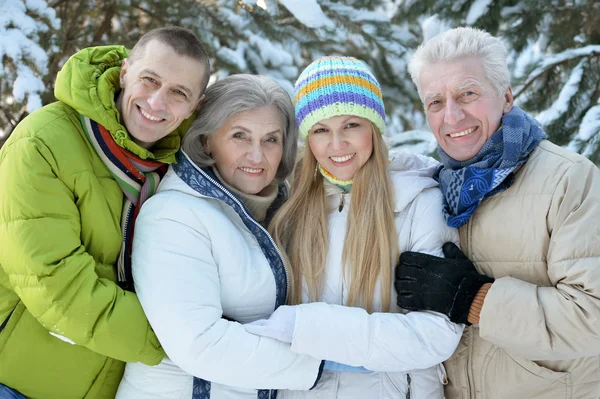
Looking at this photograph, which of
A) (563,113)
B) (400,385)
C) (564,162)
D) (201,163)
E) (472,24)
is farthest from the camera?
(472,24)

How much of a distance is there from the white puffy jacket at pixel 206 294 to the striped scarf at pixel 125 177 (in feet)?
0.24

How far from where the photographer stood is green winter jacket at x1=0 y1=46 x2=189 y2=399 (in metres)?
2.10

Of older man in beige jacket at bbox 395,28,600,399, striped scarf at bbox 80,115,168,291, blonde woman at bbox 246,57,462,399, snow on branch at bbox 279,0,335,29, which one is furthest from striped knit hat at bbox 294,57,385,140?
snow on branch at bbox 279,0,335,29

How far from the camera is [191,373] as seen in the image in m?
2.29

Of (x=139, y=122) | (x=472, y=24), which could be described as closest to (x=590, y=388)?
(x=139, y=122)

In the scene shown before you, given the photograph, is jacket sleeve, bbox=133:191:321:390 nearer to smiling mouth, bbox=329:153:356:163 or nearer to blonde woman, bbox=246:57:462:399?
blonde woman, bbox=246:57:462:399

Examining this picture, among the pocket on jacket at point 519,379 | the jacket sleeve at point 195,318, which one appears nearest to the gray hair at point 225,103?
the jacket sleeve at point 195,318

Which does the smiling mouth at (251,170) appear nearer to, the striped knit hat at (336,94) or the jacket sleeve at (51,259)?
the striped knit hat at (336,94)

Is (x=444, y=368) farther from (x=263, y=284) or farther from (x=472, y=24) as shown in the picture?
(x=472, y=24)

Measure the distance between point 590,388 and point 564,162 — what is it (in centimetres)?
91

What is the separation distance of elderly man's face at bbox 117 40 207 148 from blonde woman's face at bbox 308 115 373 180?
632mm

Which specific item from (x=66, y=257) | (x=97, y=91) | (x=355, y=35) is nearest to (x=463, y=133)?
(x=97, y=91)

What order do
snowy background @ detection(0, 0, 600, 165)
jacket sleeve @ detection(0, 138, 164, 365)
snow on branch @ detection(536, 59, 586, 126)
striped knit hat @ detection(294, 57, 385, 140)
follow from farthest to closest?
snowy background @ detection(0, 0, 600, 165) → snow on branch @ detection(536, 59, 586, 126) → striped knit hat @ detection(294, 57, 385, 140) → jacket sleeve @ detection(0, 138, 164, 365)

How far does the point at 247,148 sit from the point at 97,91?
2.36ft
